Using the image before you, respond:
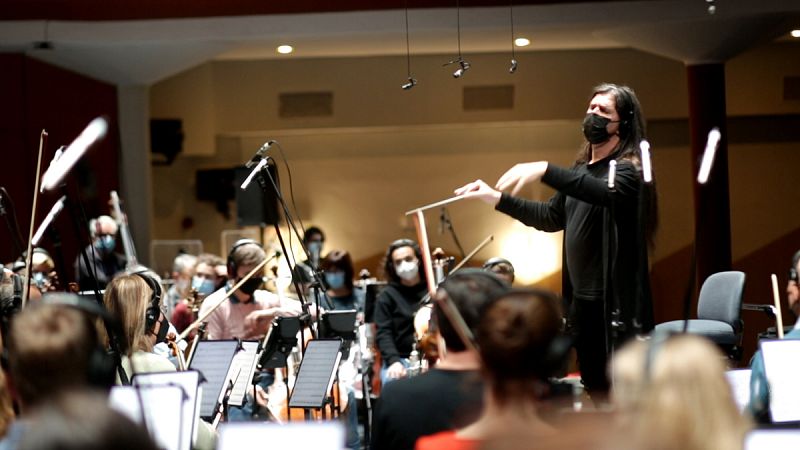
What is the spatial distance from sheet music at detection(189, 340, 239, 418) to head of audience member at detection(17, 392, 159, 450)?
208cm

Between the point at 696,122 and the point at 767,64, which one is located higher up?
the point at 767,64

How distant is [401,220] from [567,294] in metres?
8.68

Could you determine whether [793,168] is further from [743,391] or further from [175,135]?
Result: [743,391]

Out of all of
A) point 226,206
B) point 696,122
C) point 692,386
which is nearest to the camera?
point 692,386

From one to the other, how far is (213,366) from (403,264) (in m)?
2.94

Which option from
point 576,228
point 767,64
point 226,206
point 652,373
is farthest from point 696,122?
point 652,373

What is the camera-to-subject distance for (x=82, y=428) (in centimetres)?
174

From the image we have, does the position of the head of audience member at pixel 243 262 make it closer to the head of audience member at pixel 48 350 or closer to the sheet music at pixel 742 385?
the sheet music at pixel 742 385

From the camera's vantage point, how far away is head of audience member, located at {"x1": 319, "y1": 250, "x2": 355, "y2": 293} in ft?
25.7

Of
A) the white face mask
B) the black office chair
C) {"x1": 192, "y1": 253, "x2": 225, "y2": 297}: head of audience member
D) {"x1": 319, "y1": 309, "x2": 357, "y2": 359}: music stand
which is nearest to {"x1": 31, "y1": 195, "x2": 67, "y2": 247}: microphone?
{"x1": 319, "y1": 309, "x2": 357, "y2": 359}: music stand

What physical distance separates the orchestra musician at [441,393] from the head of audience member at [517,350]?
356 mm

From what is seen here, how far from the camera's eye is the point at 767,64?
11.8 m

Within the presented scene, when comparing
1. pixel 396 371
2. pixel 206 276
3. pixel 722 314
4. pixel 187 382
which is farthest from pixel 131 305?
pixel 206 276

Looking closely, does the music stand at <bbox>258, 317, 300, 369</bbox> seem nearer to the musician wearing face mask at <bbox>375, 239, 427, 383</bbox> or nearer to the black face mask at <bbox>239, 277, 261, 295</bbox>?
the black face mask at <bbox>239, 277, 261, 295</bbox>
